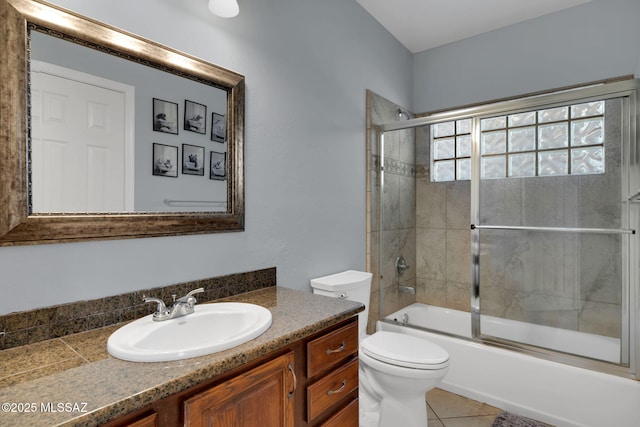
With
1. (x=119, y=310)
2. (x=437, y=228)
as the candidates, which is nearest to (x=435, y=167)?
(x=437, y=228)

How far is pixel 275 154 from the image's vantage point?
1.78m

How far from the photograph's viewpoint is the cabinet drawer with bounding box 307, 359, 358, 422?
3.86ft

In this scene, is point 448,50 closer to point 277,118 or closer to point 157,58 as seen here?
point 277,118

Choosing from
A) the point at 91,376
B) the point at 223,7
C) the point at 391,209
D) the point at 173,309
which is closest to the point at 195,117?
the point at 223,7

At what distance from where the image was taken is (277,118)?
1.79 metres

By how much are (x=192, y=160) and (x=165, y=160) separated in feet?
0.36

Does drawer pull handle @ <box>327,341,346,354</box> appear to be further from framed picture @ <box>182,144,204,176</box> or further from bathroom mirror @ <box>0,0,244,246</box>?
framed picture @ <box>182,144,204,176</box>

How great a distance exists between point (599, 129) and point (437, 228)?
4.31ft

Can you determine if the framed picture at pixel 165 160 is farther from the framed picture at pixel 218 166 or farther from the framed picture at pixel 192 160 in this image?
the framed picture at pixel 218 166

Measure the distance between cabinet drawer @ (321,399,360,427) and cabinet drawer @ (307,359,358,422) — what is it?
56 millimetres

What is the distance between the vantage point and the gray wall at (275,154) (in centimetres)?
112

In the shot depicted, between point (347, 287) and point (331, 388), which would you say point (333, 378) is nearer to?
point (331, 388)

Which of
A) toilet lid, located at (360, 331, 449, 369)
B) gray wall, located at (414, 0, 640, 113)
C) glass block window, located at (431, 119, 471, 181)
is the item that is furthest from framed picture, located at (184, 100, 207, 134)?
gray wall, located at (414, 0, 640, 113)

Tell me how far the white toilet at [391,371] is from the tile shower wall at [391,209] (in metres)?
0.63
